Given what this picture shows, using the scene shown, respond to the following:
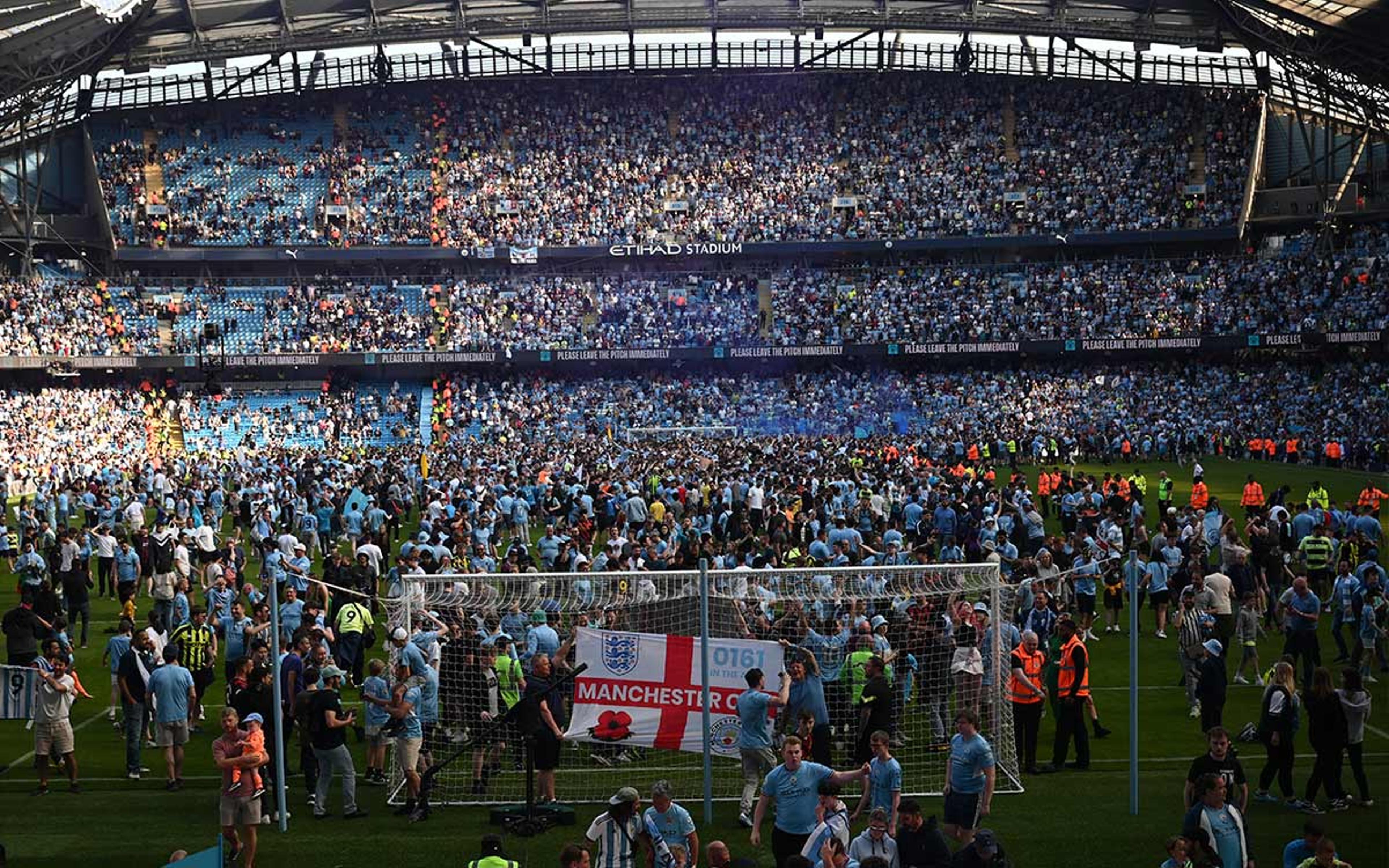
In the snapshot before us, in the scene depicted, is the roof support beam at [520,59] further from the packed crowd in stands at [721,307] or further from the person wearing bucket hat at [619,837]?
the person wearing bucket hat at [619,837]

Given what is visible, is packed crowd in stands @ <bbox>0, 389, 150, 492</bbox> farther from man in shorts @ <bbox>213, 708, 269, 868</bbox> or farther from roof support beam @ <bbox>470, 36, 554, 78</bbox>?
man in shorts @ <bbox>213, 708, 269, 868</bbox>

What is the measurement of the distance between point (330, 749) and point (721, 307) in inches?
1958

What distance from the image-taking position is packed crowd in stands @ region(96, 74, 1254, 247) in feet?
202

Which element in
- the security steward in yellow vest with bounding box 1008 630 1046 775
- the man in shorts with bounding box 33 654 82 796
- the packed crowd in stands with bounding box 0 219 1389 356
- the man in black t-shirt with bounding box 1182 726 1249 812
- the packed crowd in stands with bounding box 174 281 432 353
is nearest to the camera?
the man in black t-shirt with bounding box 1182 726 1249 812

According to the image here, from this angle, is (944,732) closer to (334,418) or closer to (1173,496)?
(1173,496)

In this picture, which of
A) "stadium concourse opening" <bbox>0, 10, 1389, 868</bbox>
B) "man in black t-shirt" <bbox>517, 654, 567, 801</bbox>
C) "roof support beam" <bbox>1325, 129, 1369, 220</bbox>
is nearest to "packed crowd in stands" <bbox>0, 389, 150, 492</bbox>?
"stadium concourse opening" <bbox>0, 10, 1389, 868</bbox>

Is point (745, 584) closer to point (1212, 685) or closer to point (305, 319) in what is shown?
point (1212, 685)

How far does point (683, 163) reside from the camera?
64.8 metres

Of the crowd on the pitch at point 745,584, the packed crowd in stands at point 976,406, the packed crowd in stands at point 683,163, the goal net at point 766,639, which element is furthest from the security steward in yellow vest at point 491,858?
the packed crowd in stands at point 683,163

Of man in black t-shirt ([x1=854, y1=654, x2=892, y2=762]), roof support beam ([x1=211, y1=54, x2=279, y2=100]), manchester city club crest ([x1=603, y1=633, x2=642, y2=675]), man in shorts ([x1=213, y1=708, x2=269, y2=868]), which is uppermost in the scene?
roof support beam ([x1=211, y1=54, x2=279, y2=100])

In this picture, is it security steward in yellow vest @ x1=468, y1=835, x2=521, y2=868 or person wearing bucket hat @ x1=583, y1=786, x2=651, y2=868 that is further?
person wearing bucket hat @ x1=583, y1=786, x2=651, y2=868

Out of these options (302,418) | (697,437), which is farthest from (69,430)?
(697,437)

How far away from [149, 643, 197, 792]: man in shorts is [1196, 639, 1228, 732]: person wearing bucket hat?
916cm

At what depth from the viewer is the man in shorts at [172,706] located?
12906mm
